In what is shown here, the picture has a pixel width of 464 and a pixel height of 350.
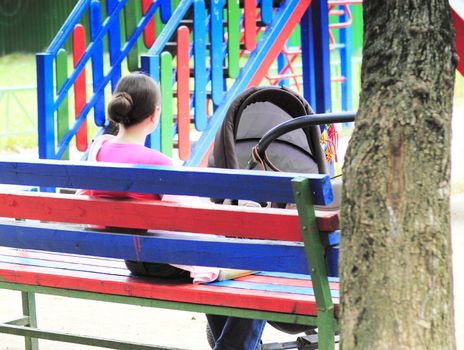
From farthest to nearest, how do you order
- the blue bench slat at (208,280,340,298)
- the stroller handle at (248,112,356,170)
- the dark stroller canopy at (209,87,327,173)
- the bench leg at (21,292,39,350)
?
1. the bench leg at (21,292,39,350)
2. the dark stroller canopy at (209,87,327,173)
3. the stroller handle at (248,112,356,170)
4. the blue bench slat at (208,280,340,298)

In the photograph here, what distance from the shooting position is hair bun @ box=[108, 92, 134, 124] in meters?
4.38

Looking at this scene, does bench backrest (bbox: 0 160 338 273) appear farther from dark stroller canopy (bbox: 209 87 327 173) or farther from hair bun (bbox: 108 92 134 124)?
dark stroller canopy (bbox: 209 87 327 173)

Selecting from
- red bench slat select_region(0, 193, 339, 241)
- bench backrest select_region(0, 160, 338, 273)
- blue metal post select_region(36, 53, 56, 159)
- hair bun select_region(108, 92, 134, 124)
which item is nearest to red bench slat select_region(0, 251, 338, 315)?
bench backrest select_region(0, 160, 338, 273)

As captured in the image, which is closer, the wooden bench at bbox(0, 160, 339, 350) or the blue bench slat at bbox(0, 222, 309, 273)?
the wooden bench at bbox(0, 160, 339, 350)

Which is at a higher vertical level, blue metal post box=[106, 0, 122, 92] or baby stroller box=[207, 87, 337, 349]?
blue metal post box=[106, 0, 122, 92]

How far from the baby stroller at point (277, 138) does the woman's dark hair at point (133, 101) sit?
51 cm

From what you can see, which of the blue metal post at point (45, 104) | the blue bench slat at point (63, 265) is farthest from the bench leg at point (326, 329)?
the blue metal post at point (45, 104)

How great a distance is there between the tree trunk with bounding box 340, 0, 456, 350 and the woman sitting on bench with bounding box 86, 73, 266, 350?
4.11ft

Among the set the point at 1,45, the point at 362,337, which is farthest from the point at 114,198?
the point at 1,45

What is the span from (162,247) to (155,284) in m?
0.18

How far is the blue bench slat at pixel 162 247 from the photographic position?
12.4 ft

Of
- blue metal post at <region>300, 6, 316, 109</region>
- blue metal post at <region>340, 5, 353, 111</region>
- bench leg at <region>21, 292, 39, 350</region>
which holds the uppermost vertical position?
blue metal post at <region>340, 5, 353, 111</region>

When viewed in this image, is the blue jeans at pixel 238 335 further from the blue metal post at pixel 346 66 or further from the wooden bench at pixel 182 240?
the blue metal post at pixel 346 66

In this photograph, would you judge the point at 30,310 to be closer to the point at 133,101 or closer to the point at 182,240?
the point at 133,101
